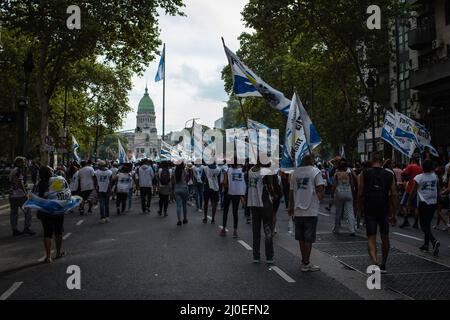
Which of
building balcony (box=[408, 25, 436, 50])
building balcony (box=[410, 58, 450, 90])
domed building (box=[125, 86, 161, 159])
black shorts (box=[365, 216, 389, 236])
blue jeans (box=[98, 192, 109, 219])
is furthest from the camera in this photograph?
domed building (box=[125, 86, 161, 159])

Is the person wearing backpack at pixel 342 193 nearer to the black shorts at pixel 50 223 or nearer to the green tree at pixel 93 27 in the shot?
the black shorts at pixel 50 223

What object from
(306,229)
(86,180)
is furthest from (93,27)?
(306,229)

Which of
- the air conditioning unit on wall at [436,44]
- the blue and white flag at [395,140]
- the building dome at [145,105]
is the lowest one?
the blue and white flag at [395,140]

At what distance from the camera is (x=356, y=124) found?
35.4 meters

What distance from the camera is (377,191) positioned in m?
8.03

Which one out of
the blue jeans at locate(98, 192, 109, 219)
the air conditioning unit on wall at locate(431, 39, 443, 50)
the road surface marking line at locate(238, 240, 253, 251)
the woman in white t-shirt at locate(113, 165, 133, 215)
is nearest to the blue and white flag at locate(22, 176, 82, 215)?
the road surface marking line at locate(238, 240, 253, 251)

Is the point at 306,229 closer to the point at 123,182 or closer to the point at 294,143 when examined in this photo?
the point at 294,143

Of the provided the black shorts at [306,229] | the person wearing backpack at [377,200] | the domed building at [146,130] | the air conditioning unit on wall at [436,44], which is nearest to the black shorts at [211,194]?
the black shorts at [306,229]

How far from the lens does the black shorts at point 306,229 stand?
8.01 metres

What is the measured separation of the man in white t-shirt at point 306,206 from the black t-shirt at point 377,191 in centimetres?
71

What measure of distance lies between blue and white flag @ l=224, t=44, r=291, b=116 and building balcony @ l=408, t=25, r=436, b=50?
1052 inches

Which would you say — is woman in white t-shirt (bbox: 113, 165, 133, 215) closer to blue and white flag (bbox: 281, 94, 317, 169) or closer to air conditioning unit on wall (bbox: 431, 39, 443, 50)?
blue and white flag (bbox: 281, 94, 317, 169)

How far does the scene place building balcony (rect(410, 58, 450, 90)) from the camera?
99.7 feet

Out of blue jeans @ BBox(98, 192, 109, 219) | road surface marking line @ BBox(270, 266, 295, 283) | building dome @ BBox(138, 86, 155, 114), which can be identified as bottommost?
road surface marking line @ BBox(270, 266, 295, 283)
